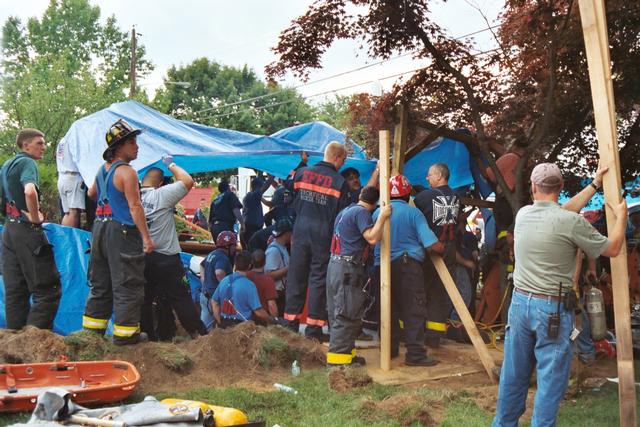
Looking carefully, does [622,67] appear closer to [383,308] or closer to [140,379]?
[383,308]

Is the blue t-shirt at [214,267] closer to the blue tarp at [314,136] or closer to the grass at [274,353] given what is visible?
the grass at [274,353]

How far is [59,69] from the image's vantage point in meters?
34.1

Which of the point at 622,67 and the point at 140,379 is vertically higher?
the point at 622,67

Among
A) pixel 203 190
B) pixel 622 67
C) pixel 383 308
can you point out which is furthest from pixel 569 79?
pixel 203 190

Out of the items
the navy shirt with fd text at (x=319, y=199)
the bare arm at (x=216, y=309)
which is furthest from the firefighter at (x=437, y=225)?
the bare arm at (x=216, y=309)

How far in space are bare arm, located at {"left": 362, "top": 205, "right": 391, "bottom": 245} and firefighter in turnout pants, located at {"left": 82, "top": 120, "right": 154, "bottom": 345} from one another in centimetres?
207

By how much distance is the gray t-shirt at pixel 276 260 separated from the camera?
9547 millimetres

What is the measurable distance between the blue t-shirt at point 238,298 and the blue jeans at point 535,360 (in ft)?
12.4

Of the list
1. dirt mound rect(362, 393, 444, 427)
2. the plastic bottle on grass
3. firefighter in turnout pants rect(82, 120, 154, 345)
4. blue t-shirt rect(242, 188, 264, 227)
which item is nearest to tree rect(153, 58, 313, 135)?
blue t-shirt rect(242, 188, 264, 227)

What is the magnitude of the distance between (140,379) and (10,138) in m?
25.5

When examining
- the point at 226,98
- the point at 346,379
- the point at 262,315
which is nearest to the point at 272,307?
the point at 262,315

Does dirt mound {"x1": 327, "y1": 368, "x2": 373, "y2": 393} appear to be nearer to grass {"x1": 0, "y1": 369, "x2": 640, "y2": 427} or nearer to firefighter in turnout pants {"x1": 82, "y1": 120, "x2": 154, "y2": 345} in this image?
grass {"x1": 0, "y1": 369, "x2": 640, "y2": 427}

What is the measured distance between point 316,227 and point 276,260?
1337 mm

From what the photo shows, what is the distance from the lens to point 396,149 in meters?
8.06
